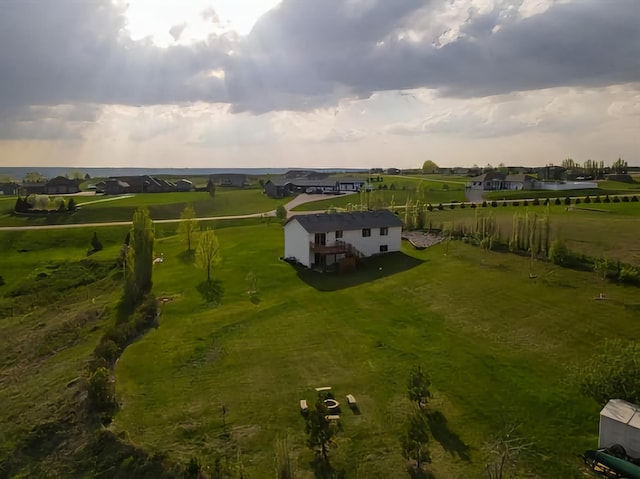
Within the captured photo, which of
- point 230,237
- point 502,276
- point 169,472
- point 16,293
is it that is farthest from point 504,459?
point 230,237

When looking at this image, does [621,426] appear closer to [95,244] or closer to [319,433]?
[319,433]

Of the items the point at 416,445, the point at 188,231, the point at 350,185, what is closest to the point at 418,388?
the point at 416,445

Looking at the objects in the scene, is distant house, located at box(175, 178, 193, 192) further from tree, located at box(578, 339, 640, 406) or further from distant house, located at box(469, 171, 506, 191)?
tree, located at box(578, 339, 640, 406)

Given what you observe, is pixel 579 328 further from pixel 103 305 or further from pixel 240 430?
pixel 103 305

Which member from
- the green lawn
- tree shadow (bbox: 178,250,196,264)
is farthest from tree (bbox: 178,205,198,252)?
the green lawn

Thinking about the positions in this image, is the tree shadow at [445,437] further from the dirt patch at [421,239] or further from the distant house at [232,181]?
the distant house at [232,181]
